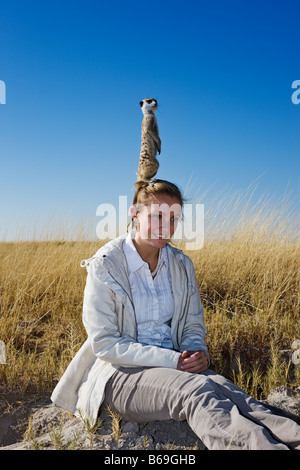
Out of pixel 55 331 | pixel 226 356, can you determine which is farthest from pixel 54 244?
pixel 226 356

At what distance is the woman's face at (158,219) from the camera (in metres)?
2.13

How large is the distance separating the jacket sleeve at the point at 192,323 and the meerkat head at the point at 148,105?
5.20 meters

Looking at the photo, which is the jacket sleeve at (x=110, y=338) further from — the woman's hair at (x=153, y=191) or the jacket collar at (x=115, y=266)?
the woman's hair at (x=153, y=191)

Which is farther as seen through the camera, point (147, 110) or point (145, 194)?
point (147, 110)

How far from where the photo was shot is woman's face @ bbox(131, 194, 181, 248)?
2.13m

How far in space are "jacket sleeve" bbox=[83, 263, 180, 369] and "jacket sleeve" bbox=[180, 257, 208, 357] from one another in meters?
0.32

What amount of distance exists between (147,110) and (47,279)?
12.6 ft

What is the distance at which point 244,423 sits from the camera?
1525 millimetres

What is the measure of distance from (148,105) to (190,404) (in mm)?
6142

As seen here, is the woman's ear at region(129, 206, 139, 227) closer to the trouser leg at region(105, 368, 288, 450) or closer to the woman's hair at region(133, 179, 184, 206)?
the woman's hair at region(133, 179, 184, 206)

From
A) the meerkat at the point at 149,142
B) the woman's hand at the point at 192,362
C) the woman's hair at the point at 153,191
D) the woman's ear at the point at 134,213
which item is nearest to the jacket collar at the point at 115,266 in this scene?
the woman's ear at the point at 134,213

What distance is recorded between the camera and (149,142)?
671 centimetres
